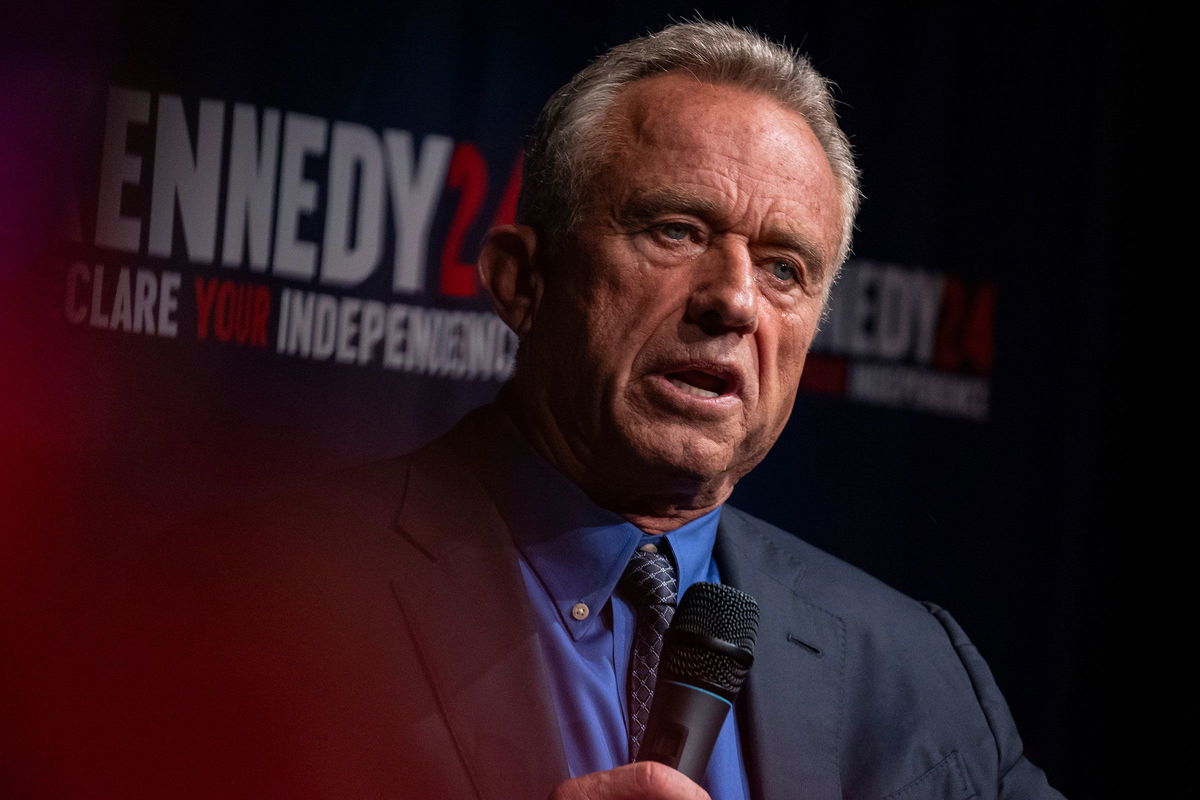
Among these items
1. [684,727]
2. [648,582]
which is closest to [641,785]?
[684,727]

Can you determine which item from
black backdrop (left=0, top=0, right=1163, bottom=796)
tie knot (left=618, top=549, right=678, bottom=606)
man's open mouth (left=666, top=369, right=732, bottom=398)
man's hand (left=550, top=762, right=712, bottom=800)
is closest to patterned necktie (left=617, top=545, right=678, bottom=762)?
tie knot (left=618, top=549, right=678, bottom=606)

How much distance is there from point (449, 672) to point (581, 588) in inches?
8.4

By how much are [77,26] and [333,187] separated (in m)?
0.48

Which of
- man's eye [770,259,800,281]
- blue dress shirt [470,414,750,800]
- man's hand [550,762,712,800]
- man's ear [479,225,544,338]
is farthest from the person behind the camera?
man's ear [479,225,544,338]

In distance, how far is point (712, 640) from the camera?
123cm

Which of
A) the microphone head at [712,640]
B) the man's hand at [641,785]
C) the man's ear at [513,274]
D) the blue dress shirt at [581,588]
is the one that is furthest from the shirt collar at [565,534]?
the man's hand at [641,785]

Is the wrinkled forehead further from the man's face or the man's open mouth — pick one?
the man's open mouth

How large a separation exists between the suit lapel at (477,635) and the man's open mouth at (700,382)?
29cm

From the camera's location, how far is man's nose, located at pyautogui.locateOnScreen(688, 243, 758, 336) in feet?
4.99

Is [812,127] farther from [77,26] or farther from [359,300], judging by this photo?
[77,26]

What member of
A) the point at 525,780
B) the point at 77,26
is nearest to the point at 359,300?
the point at 77,26

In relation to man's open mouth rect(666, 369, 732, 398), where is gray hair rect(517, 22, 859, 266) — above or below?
above

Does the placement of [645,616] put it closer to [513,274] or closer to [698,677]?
[698,677]

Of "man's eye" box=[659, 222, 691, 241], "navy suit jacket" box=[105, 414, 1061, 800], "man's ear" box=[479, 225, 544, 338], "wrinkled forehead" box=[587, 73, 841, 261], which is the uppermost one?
"wrinkled forehead" box=[587, 73, 841, 261]
